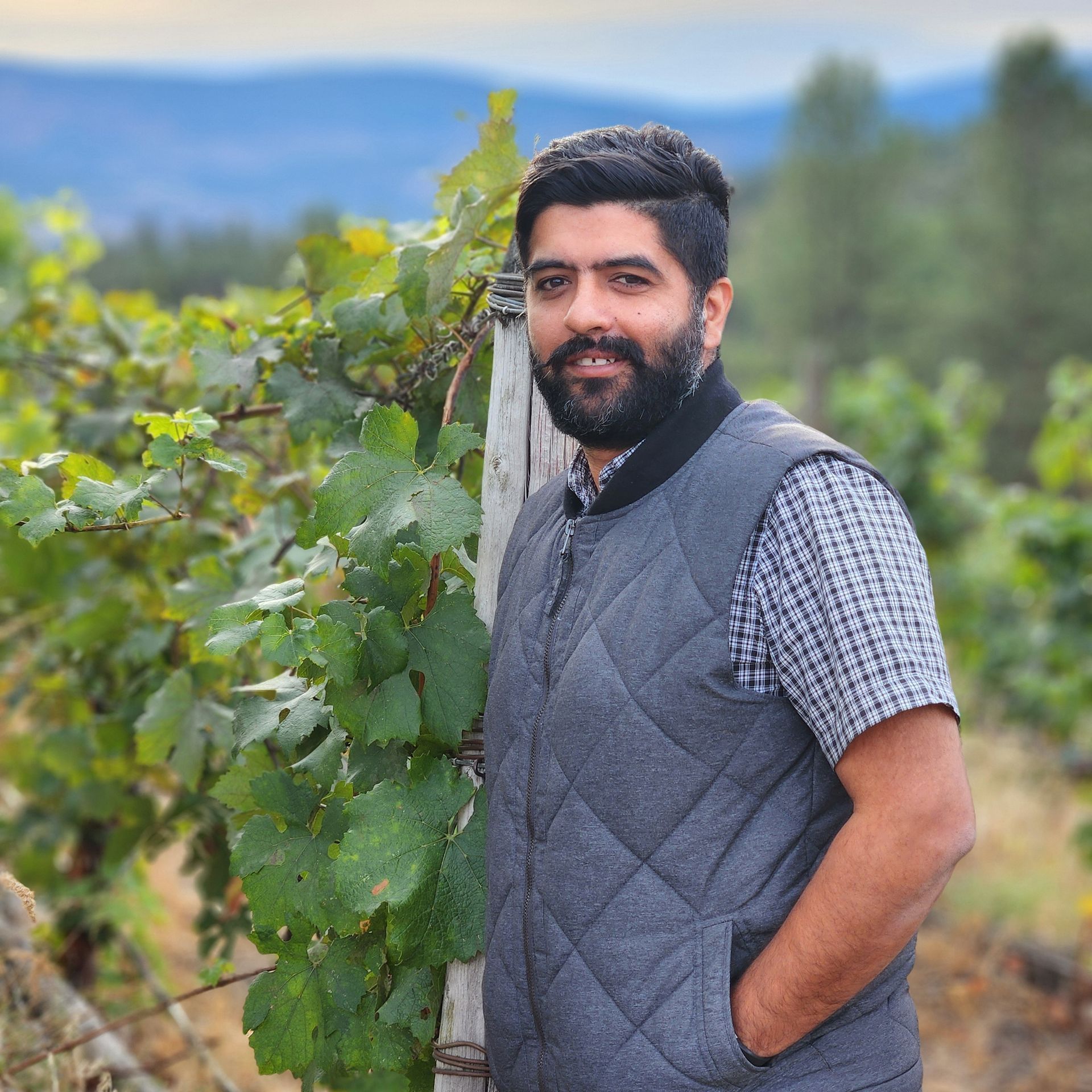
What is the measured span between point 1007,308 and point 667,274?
113 ft

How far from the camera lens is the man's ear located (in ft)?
5.20

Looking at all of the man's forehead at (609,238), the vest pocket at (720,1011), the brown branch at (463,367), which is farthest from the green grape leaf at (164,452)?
the vest pocket at (720,1011)

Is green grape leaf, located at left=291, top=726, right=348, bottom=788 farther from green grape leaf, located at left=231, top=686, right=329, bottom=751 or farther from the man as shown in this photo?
the man

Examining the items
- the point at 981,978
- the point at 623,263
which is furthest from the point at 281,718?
the point at 981,978

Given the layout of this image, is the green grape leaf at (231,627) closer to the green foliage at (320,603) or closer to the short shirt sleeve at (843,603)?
the green foliage at (320,603)

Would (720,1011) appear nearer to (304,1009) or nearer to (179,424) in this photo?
(304,1009)

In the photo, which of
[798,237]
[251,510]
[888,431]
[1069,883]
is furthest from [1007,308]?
[251,510]

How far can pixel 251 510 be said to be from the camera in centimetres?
257

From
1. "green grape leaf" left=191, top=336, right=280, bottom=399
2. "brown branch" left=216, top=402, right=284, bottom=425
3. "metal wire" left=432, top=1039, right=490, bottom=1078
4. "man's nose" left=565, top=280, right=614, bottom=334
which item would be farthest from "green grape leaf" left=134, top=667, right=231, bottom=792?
"man's nose" left=565, top=280, right=614, bottom=334

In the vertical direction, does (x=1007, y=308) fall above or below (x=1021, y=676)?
below

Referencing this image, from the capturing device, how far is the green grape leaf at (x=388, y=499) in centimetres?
155

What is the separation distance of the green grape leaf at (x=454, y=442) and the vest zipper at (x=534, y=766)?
0.19m

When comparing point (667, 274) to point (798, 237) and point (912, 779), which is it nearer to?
point (912, 779)

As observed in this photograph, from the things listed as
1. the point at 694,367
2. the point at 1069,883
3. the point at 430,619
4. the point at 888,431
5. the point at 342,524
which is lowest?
the point at 1069,883
